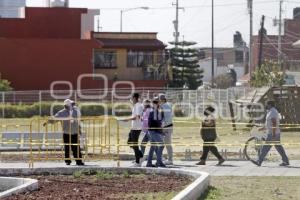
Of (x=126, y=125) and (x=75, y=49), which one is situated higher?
(x=75, y=49)

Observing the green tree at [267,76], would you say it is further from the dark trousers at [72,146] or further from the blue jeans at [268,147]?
the dark trousers at [72,146]

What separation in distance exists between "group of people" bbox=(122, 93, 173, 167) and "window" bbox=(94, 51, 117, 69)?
147ft

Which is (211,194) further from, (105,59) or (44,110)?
(105,59)

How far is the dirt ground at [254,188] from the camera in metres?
14.4

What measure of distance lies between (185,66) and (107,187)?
207ft

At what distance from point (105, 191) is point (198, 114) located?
119 feet

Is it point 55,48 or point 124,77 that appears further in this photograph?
point 124,77

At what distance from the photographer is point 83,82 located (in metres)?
62.2

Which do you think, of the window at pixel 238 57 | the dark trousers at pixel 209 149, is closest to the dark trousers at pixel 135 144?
the dark trousers at pixel 209 149

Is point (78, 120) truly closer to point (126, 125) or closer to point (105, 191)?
point (105, 191)

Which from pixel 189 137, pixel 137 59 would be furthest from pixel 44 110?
pixel 189 137

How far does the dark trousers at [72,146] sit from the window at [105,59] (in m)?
44.6

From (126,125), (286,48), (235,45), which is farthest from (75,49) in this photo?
(235,45)

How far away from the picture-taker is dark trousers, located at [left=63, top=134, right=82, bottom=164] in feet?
67.3
